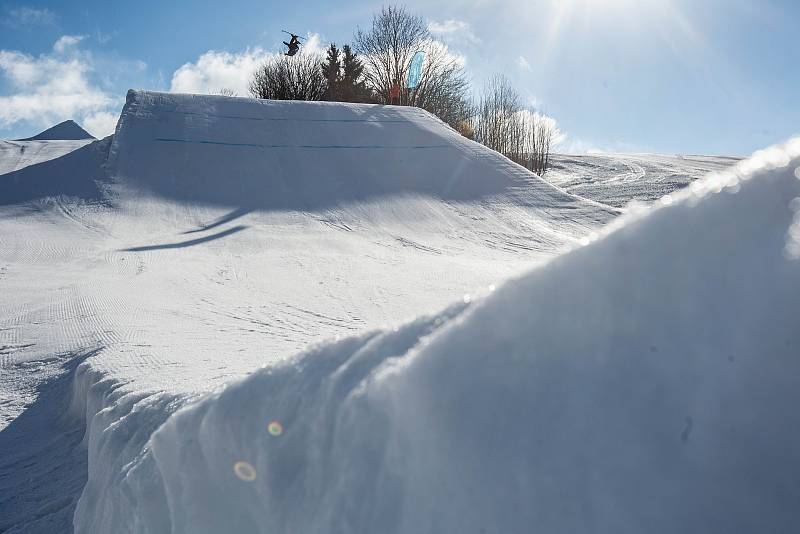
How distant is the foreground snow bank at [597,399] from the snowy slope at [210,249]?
0.80 feet

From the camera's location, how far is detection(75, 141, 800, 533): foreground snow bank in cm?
76

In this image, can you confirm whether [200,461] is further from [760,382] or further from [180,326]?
[180,326]

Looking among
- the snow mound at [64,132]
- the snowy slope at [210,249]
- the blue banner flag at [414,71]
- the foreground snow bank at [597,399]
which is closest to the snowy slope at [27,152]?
the snowy slope at [210,249]

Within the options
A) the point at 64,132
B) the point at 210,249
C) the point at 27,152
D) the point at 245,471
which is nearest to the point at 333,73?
the point at 64,132

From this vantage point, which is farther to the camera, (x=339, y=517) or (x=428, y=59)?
(x=428, y=59)

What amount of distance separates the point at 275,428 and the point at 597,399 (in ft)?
1.93

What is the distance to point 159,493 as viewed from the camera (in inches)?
53.6

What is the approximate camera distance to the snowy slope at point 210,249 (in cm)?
247

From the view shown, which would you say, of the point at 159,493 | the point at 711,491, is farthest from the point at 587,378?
the point at 159,493

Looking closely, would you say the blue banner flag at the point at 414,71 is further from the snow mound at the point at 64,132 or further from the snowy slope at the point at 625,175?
the snow mound at the point at 64,132

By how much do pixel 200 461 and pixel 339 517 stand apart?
1.46 feet

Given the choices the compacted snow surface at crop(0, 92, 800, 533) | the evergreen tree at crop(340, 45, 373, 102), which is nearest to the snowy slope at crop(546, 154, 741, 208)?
the evergreen tree at crop(340, 45, 373, 102)

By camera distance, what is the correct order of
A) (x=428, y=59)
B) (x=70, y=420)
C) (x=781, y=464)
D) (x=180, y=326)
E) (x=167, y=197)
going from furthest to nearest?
(x=428, y=59), (x=167, y=197), (x=180, y=326), (x=70, y=420), (x=781, y=464)

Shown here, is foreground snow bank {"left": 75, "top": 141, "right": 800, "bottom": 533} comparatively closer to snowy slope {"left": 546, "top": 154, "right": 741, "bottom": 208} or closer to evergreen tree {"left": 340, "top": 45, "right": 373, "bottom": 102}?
snowy slope {"left": 546, "top": 154, "right": 741, "bottom": 208}
